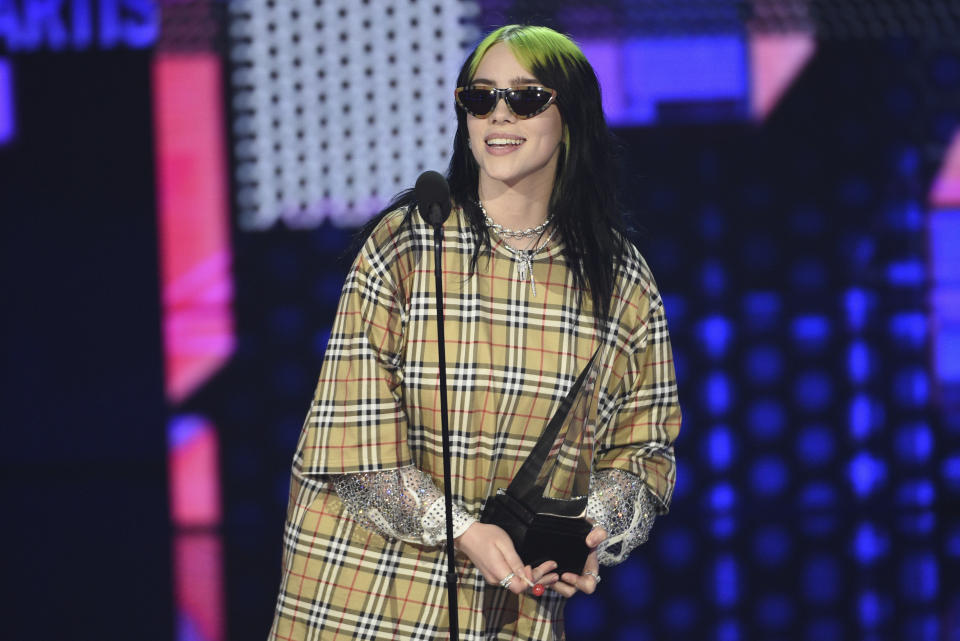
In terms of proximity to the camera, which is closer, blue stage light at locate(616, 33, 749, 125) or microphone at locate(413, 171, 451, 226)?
microphone at locate(413, 171, 451, 226)

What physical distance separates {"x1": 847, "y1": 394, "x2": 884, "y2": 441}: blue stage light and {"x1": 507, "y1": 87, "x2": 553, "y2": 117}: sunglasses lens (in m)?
3.73

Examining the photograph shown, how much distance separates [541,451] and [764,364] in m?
3.63

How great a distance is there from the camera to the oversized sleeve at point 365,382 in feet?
4.86

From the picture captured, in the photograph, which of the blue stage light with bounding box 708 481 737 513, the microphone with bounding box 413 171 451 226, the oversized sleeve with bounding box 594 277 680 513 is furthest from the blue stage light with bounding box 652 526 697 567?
the microphone with bounding box 413 171 451 226

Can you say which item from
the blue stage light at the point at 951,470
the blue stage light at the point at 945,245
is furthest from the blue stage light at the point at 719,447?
the blue stage light at the point at 945,245

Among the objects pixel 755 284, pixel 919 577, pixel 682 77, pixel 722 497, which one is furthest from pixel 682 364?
pixel 919 577

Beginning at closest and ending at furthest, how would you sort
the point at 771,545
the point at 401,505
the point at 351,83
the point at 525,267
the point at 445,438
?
1. the point at 445,438
2. the point at 401,505
3. the point at 525,267
4. the point at 771,545
5. the point at 351,83

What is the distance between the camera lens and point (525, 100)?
61.1 inches

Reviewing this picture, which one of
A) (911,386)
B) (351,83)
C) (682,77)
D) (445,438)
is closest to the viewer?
(445,438)

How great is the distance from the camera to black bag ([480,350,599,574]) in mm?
1404

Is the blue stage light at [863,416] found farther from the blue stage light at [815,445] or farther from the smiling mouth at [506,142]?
the smiling mouth at [506,142]

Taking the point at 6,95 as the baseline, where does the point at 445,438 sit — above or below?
below

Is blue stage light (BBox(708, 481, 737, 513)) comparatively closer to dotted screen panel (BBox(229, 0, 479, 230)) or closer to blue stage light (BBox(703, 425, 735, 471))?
blue stage light (BBox(703, 425, 735, 471))

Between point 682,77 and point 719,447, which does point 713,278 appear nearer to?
point 719,447
